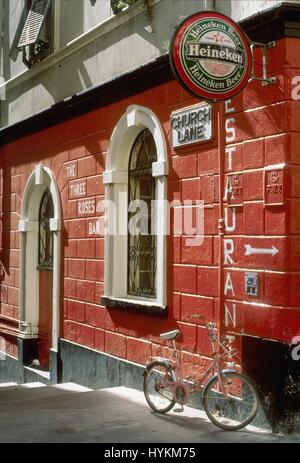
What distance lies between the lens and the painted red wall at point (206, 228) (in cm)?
645

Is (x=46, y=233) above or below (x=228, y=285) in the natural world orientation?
above

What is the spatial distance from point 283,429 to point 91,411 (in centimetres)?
229

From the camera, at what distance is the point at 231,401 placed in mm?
6781

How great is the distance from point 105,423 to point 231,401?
4.36 feet

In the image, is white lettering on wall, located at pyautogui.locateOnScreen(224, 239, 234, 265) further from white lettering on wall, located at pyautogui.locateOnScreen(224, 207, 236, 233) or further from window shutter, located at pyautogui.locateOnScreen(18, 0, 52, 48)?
window shutter, located at pyautogui.locateOnScreen(18, 0, 52, 48)

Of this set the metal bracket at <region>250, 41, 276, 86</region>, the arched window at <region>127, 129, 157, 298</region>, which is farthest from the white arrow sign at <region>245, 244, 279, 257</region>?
the arched window at <region>127, 129, 157, 298</region>

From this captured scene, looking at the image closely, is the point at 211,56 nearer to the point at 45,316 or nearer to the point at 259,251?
the point at 259,251

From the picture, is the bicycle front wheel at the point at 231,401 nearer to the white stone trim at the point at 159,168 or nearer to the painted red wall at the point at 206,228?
the painted red wall at the point at 206,228

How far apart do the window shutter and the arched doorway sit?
2204 millimetres

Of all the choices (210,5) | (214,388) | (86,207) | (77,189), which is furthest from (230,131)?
(77,189)

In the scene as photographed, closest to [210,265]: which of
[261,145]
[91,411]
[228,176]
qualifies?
[228,176]

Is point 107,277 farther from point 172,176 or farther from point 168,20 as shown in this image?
point 168,20

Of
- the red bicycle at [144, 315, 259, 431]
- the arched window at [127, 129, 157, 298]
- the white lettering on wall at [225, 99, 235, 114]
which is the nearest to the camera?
the red bicycle at [144, 315, 259, 431]

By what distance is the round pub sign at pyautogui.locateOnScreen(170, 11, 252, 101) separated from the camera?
21.0ft
